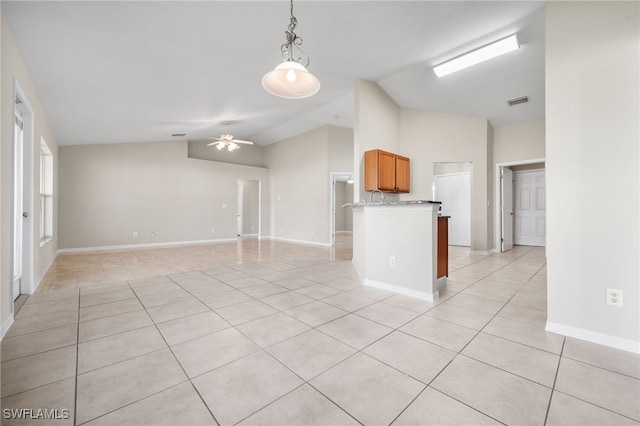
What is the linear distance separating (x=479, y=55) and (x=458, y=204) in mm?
4303

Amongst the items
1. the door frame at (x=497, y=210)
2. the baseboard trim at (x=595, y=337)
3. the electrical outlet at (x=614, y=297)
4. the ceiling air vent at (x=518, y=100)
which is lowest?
the baseboard trim at (x=595, y=337)

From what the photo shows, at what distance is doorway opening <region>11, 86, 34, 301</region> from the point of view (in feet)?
9.64

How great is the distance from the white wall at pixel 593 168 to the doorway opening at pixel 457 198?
5.09m

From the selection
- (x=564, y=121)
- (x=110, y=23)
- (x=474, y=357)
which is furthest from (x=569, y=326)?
(x=110, y=23)

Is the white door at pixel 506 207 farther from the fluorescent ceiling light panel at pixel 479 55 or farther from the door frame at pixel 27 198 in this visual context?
the door frame at pixel 27 198

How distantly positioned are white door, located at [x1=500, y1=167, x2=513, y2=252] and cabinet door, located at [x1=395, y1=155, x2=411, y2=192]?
227 cm

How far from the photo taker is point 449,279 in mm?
3746

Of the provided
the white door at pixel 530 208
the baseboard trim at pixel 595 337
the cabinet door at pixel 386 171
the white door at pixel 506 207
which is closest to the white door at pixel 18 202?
the cabinet door at pixel 386 171

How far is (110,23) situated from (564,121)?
3944mm

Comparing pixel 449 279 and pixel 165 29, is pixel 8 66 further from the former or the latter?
pixel 449 279

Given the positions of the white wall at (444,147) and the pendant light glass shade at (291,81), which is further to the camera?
the white wall at (444,147)

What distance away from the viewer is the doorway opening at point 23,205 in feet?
9.64

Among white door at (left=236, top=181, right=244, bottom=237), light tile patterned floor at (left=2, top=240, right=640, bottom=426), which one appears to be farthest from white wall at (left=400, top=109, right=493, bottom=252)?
white door at (left=236, top=181, right=244, bottom=237)

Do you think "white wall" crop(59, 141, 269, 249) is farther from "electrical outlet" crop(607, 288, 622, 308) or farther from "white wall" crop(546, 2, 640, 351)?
"electrical outlet" crop(607, 288, 622, 308)
